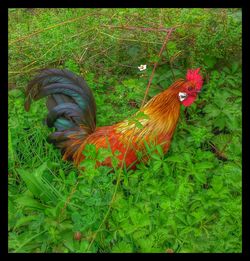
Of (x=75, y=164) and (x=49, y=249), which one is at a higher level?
(x=75, y=164)

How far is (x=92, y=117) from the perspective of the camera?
9.36ft

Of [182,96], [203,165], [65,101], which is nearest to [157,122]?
[182,96]

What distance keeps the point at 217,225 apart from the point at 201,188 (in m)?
0.33

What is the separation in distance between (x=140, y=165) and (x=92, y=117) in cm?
45

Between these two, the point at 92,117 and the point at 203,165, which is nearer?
the point at 203,165

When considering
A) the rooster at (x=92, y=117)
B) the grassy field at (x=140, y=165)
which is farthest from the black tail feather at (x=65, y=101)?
the grassy field at (x=140, y=165)

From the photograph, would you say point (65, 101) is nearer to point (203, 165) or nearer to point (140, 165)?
point (140, 165)

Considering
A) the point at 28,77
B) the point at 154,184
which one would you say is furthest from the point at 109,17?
the point at 154,184

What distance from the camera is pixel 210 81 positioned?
3.21 metres

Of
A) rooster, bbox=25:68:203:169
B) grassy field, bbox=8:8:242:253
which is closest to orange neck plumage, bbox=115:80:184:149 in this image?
rooster, bbox=25:68:203:169

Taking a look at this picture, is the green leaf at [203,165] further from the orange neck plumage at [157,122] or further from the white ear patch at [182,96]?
the white ear patch at [182,96]

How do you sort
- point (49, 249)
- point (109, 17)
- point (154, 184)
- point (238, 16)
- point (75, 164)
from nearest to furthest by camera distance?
point (49, 249) → point (154, 184) → point (75, 164) → point (238, 16) → point (109, 17)

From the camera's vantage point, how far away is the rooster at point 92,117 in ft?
9.05

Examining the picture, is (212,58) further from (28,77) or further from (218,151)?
(28,77)
